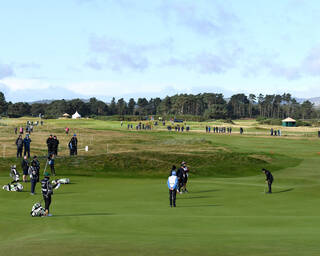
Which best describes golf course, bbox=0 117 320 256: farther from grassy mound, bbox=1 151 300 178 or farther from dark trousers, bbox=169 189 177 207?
dark trousers, bbox=169 189 177 207

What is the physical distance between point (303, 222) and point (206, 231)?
5125 millimetres

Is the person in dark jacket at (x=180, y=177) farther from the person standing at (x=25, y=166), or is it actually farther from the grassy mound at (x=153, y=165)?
the grassy mound at (x=153, y=165)

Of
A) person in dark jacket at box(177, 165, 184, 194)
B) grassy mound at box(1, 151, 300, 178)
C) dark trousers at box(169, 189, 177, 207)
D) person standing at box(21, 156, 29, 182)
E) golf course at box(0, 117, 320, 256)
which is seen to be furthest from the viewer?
grassy mound at box(1, 151, 300, 178)

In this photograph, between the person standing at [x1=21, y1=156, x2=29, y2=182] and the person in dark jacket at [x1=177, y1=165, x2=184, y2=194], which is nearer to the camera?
the person in dark jacket at [x1=177, y1=165, x2=184, y2=194]

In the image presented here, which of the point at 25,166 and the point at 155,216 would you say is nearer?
the point at 155,216

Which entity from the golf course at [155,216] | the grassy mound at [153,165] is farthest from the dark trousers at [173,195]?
the grassy mound at [153,165]

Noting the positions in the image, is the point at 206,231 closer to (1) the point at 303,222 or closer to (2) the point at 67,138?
(1) the point at 303,222

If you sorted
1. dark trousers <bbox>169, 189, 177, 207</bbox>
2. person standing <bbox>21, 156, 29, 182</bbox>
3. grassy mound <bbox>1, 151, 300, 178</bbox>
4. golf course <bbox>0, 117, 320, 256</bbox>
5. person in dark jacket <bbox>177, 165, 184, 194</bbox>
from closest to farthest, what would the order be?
1. golf course <bbox>0, 117, 320, 256</bbox>
2. dark trousers <bbox>169, 189, 177, 207</bbox>
3. person in dark jacket <bbox>177, 165, 184, 194</bbox>
4. person standing <bbox>21, 156, 29, 182</bbox>
5. grassy mound <bbox>1, 151, 300, 178</bbox>

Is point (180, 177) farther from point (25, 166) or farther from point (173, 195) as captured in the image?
point (25, 166)

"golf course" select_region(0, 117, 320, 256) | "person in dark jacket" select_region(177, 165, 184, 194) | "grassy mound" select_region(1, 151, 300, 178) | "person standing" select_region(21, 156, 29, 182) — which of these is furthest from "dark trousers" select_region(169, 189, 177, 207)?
"grassy mound" select_region(1, 151, 300, 178)

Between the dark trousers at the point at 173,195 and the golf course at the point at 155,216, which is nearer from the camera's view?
the golf course at the point at 155,216

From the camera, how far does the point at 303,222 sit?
849 inches

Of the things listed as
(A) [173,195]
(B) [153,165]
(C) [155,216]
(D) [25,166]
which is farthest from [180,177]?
(B) [153,165]

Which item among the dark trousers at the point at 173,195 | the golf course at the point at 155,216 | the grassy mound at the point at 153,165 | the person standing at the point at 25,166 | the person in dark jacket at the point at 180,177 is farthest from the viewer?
the grassy mound at the point at 153,165
